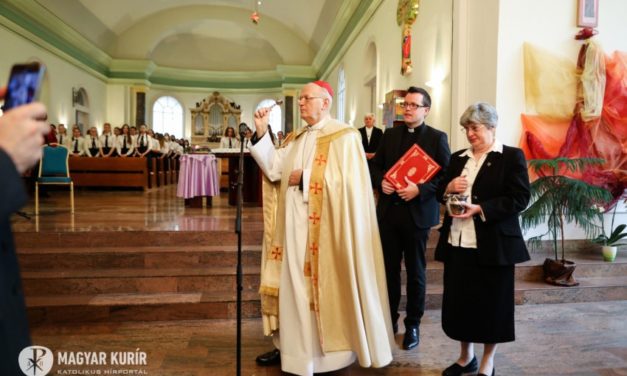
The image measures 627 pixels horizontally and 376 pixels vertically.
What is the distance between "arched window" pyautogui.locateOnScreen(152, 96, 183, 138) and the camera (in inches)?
832

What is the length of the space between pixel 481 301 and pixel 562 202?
A: 231 cm

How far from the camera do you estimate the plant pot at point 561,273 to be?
165 inches

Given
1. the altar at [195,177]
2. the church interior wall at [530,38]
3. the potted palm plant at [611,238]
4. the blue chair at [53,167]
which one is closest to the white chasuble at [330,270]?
the church interior wall at [530,38]

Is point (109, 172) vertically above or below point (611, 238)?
above

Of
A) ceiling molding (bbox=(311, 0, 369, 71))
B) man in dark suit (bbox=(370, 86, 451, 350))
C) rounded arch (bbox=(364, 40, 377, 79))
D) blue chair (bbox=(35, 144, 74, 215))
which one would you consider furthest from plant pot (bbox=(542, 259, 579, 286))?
ceiling molding (bbox=(311, 0, 369, 71))

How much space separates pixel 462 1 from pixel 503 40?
3.53 ft

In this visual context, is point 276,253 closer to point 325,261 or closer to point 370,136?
point 325,261

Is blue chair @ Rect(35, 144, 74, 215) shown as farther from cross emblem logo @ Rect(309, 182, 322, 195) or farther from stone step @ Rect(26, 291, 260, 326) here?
cross emblem logo @ Rect(309, 182, 322, 195)

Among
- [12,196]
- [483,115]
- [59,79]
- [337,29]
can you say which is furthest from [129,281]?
[59,79]

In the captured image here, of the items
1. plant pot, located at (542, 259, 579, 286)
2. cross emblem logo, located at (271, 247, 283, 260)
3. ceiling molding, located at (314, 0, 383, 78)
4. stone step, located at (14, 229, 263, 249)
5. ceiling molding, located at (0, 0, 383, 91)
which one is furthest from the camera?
ceiling molding, located at (0, 0, 383, 91)

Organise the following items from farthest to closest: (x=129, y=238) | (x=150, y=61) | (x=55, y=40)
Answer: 1. (x=150, y=61)
2. (x=55, y=40)
3. (x=129, y=238)

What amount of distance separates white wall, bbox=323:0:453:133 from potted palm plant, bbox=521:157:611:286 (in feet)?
7.36

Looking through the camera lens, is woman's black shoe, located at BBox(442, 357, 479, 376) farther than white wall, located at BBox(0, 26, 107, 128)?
No

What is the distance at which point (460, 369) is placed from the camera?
2.64 metres
